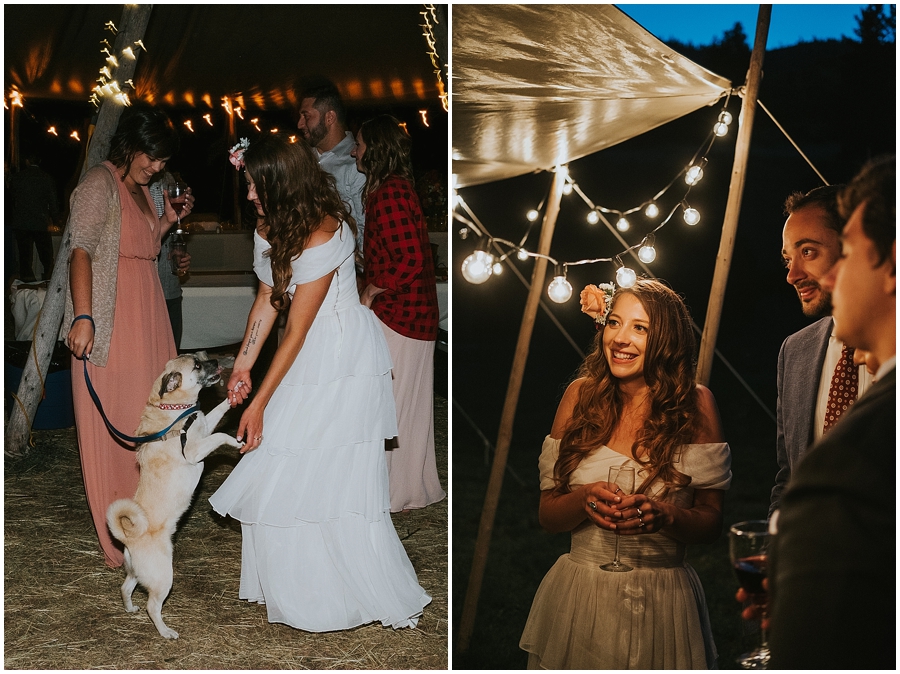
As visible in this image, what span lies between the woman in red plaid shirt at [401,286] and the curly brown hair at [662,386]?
142 cm

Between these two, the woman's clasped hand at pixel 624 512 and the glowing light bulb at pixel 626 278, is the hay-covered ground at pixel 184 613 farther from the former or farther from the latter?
the glowing light bulb at pixel 626 278

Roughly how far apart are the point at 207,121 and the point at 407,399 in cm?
522

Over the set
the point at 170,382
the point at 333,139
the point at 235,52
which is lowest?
the point at 170,382

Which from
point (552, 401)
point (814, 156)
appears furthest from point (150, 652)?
point (814, 156)

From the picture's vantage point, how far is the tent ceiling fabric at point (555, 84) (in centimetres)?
252

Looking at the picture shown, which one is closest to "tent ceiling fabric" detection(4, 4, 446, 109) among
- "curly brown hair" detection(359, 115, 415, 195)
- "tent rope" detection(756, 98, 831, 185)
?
"curly brown hair" detection(359, 115, 415, 195)

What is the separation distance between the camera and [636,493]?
2512 millimetres

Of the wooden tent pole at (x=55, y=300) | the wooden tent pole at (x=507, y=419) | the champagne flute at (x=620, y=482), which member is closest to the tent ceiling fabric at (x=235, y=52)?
the wooden tent pole at (x=55, y=300)

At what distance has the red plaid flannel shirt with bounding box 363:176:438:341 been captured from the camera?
3.68 m

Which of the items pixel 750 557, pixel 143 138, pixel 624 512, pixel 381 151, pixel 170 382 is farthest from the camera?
pixel 381 151

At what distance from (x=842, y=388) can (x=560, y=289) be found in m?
0.85

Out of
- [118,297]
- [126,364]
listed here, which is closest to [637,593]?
[126,364]

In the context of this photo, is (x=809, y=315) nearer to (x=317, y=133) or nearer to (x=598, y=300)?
(x=598, y=300)

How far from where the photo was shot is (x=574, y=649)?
103 inches
